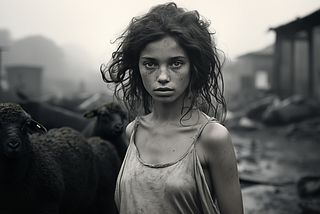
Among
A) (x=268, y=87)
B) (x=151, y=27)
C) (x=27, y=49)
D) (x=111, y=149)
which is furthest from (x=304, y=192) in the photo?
(x=27, y=49)

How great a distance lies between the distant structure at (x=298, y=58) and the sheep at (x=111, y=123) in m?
4.32

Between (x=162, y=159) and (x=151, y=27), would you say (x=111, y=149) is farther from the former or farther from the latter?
(x=151, y=27)

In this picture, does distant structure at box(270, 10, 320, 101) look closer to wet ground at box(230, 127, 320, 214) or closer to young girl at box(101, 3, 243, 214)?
wet ground at box(230, 127, 320, 214)

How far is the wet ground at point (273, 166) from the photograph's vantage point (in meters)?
4.81

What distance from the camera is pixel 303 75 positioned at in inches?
238

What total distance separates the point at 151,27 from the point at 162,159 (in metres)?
0.79

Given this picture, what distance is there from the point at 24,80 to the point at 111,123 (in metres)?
2.50

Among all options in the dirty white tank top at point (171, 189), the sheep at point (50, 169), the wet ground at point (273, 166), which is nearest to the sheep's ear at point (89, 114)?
the sheep at point (50, 169)

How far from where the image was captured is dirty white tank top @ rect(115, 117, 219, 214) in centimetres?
152

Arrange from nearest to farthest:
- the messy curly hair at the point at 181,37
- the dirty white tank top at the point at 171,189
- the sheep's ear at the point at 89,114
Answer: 1. the dirty white tank top at the point at 171,189
2. the messy curly hair at the point at 181,37
3. the sheep's ear at the point at 89,114

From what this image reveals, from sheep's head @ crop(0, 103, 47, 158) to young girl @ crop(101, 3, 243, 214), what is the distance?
0.76m

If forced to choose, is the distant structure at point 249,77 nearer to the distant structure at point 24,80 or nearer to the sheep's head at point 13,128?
the distant structure at point 24,80

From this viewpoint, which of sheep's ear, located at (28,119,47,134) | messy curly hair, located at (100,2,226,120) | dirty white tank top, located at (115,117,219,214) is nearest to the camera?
dirty white tank top, located at (115,117,219,214)

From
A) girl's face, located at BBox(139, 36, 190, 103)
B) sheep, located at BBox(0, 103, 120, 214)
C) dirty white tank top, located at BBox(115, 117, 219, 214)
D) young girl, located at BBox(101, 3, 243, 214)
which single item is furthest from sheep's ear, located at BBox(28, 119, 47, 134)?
girl's face, located at BBox(139, 36, 190, 103)
